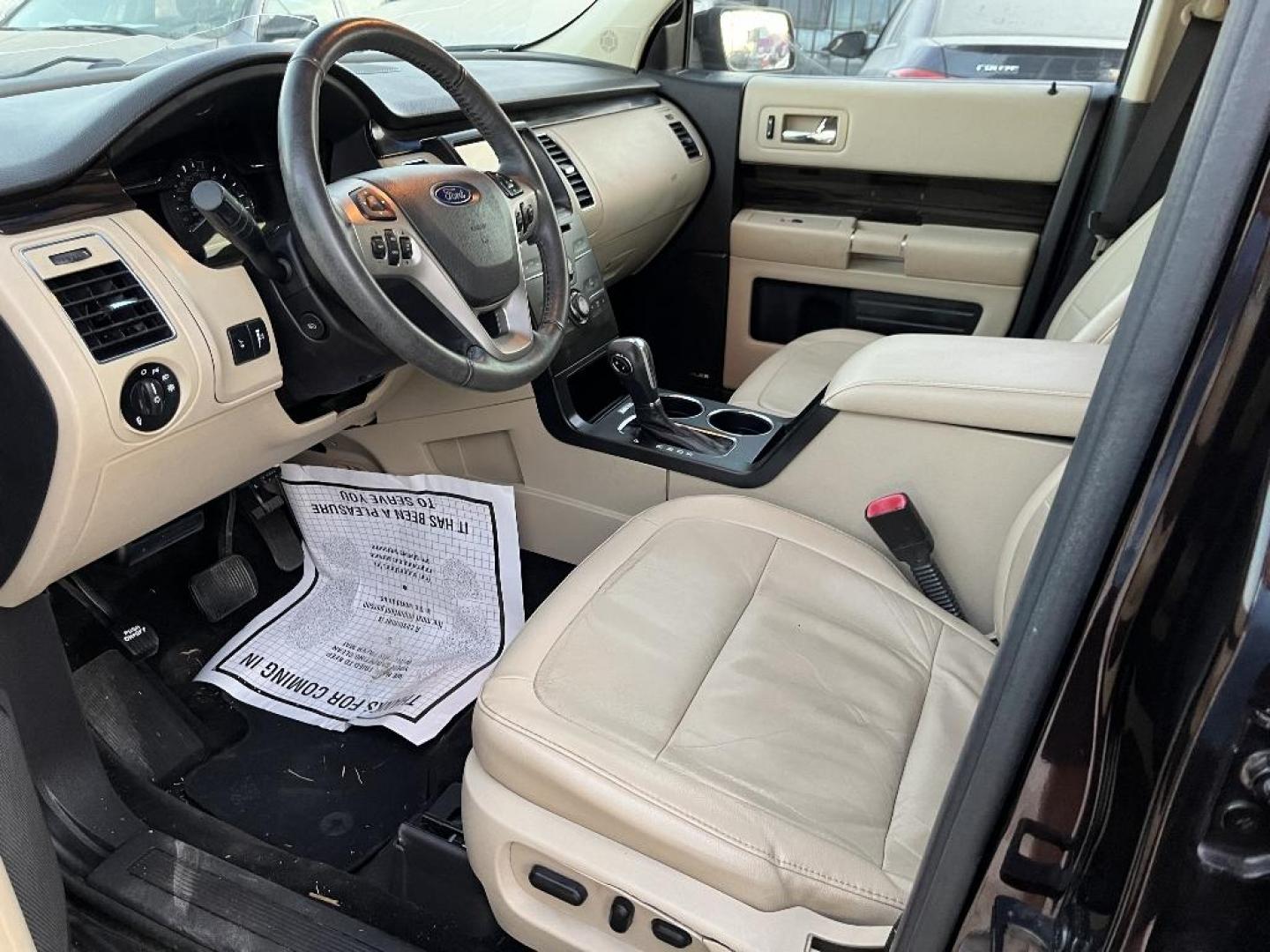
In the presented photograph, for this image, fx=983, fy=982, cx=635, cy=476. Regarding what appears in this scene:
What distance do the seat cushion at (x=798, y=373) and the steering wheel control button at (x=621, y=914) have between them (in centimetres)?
86

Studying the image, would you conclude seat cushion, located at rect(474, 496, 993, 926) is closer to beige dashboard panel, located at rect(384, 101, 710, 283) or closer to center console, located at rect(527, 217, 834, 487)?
center console, located at rect(527, 217, 834, 487)

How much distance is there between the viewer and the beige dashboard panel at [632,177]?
1.79 metres

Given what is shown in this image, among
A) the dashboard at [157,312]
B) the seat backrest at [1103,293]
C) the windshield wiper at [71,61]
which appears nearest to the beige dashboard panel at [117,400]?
the dashboard at [157,312]

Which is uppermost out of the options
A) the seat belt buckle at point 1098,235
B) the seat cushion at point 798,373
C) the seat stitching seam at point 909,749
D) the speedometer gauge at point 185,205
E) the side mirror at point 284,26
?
the side mirror at point 284,26

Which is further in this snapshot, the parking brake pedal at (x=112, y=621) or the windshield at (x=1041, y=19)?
the windshield at (x=1041, y=19)

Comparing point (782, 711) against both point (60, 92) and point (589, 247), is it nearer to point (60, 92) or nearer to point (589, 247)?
point (589, 247)

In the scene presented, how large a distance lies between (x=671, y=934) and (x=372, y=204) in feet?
2.60

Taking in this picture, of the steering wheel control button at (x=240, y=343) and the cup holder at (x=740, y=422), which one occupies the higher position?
the steering wheel control button at (x=240, y=343)

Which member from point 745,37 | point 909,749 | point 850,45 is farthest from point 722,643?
point 850,45

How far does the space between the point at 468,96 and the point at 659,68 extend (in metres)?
1.22

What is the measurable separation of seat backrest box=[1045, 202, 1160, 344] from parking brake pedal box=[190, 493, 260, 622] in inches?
53.7

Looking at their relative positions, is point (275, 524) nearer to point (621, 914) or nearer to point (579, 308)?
point (579, 308)

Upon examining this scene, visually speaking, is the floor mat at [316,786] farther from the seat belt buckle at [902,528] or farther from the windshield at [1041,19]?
the windshield at [1041,19]

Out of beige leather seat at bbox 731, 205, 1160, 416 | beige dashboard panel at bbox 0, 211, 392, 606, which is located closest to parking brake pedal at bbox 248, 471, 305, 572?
beige dashboard panel at bbox 0, 211, 392, 606
